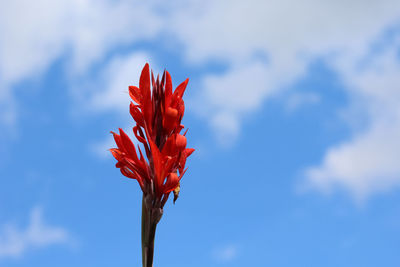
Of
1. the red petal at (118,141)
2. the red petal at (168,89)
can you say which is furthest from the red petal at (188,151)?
the red petal at (118,141)

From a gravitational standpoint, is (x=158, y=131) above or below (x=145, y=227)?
above

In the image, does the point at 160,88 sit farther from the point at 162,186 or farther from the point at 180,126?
the point at 162,186

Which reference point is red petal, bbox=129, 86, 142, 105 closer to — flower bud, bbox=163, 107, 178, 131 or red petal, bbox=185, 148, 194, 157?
flower bud, bbox=163, 107, 178, 131

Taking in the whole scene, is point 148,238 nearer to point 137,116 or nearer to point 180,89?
point 137,116

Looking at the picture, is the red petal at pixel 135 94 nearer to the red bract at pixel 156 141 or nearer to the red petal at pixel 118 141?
the red bract at pixel 156 141

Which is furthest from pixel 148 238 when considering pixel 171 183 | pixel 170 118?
pixel 170 118

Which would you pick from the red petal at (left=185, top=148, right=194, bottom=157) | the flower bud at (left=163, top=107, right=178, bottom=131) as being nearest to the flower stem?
the red petal at (left=185, top=148, right=194, bottom=157)

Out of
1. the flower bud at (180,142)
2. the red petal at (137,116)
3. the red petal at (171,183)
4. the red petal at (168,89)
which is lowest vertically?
the red petal at (171,183)

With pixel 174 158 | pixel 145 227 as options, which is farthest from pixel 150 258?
pixel 174 158

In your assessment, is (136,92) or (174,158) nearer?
(174,158)
